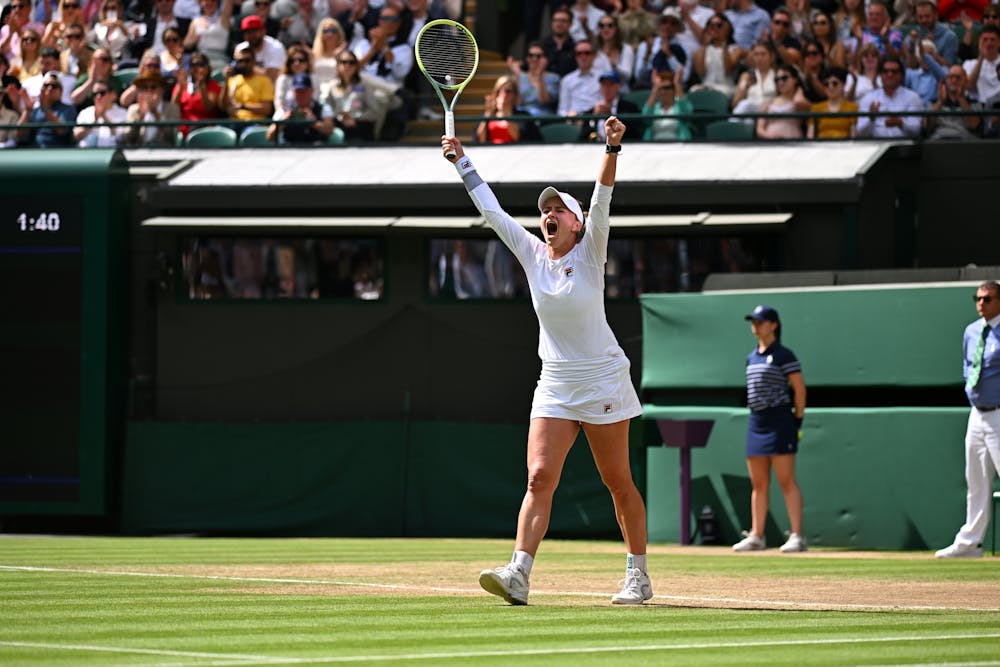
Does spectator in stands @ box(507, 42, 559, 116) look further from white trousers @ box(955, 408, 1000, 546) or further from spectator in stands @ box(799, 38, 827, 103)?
white trousers @ box(955, 408, 1000, 546)

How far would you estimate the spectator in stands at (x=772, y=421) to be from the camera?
49.5 feet

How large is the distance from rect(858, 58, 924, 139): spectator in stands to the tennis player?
33.4 feet

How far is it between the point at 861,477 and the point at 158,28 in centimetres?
1182

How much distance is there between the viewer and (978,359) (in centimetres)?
1348

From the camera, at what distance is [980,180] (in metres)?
18.3

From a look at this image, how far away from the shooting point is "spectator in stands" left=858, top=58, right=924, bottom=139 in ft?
60.3

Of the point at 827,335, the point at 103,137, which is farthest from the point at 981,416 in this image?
the point at 103,137

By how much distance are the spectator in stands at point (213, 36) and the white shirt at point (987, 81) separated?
947 centimetres

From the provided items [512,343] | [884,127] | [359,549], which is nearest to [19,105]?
[512,343]

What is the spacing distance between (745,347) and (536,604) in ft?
25.7

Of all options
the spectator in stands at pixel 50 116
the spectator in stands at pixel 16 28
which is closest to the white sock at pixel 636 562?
the spectator in stands at pixel 50 116

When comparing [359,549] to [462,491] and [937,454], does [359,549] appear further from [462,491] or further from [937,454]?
[937,454]

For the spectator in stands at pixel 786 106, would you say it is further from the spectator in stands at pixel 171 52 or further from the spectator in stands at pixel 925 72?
the spectator in stands at pixel 171 52

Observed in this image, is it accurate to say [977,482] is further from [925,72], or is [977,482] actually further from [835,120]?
[925,72]
